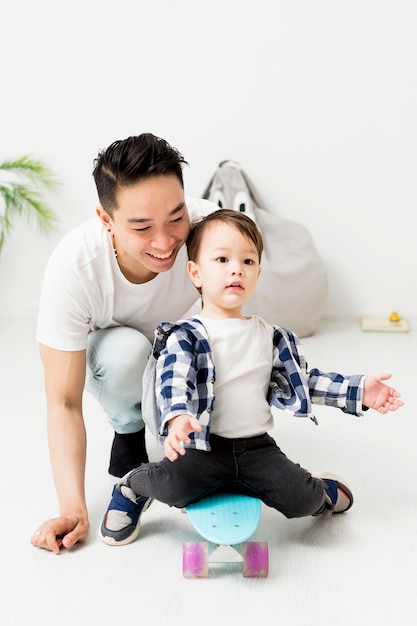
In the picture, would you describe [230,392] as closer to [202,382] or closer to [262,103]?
[202,382]

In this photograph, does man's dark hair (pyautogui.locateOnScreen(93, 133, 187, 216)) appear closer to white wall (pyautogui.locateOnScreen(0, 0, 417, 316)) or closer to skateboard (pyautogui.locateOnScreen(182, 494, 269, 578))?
skateboard (pyautogui.locateOnScreen(182, 494, 269, 578))

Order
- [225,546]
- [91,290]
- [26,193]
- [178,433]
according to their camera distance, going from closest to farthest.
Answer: [178,433] < [225,546] < [91,290] < [26,193]

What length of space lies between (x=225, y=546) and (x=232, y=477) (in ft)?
0.42

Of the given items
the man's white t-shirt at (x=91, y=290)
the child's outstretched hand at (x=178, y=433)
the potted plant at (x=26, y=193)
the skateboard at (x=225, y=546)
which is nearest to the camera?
the child's outstretched hand at (x=178, y=433)

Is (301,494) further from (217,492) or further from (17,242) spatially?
(17,242)

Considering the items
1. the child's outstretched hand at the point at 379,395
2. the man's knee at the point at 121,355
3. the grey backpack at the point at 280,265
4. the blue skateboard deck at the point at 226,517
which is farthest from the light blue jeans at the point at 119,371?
the grey backpack at the point at 280,265

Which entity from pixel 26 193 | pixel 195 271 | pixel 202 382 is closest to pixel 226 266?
pixel 195 271

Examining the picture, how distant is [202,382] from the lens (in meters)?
1.49

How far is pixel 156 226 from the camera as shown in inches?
60.3

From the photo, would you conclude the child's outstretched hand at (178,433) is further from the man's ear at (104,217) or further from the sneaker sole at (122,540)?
the man's ear at (104,217)

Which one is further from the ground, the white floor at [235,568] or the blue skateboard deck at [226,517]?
the blue skateboard deck at [226,517]

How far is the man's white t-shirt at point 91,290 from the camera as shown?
5.47 feet

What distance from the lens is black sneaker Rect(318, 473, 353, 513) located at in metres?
1.61

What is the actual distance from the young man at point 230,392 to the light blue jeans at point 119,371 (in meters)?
0.19
